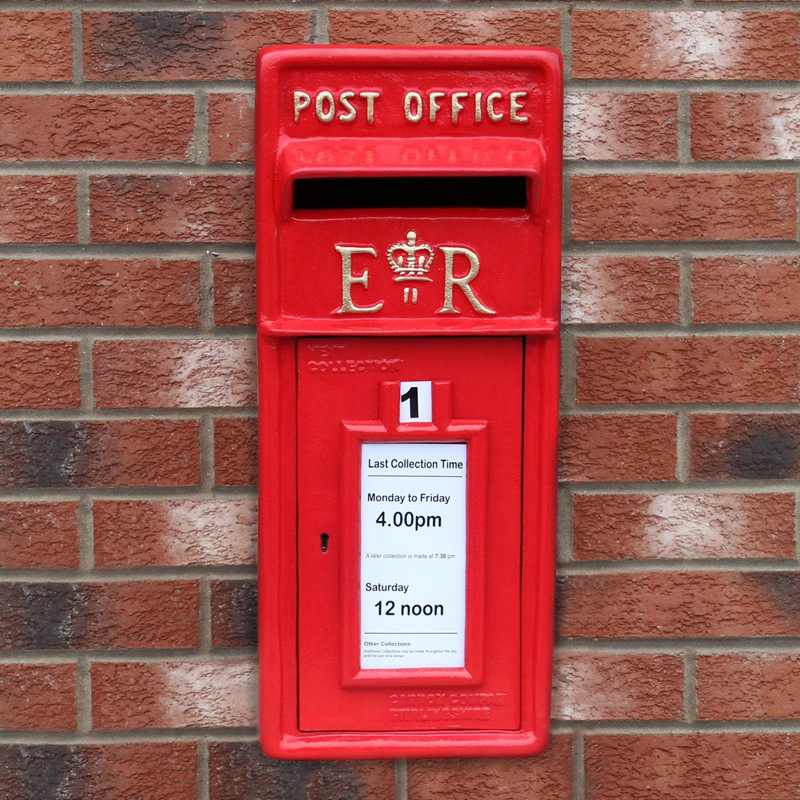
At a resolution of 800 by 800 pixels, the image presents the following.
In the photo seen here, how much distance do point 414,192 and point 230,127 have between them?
329mm

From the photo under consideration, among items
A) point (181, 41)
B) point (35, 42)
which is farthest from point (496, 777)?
point (35, 42)

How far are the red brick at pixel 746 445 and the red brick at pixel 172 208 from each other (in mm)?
788

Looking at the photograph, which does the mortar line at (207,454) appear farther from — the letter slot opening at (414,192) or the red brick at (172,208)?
the letter slot opening at (414,192)

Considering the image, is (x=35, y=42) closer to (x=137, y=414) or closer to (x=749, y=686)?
(x=137, y=414)

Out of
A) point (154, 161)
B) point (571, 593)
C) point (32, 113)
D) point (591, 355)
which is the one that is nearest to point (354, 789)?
point (571, 593)

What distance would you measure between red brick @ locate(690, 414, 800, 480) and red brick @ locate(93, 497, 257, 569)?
721mm

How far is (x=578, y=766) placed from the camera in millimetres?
1733

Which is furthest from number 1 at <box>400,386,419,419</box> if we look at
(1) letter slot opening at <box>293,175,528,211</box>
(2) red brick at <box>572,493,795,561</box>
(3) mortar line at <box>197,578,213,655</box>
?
(3) mortar line at <box>197,578,213,655</box>

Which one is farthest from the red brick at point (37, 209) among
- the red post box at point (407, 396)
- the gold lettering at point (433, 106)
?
the gold lettering at point (433, 106)

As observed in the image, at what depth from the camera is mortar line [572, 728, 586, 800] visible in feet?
5.68

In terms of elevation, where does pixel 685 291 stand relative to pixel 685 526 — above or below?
above

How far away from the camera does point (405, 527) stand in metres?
1.55

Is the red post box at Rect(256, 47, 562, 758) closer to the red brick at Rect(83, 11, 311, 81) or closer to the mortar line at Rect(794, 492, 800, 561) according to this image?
the red brick at Rect(83, 11, 311, 81)

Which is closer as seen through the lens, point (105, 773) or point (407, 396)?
point (407, 396)
